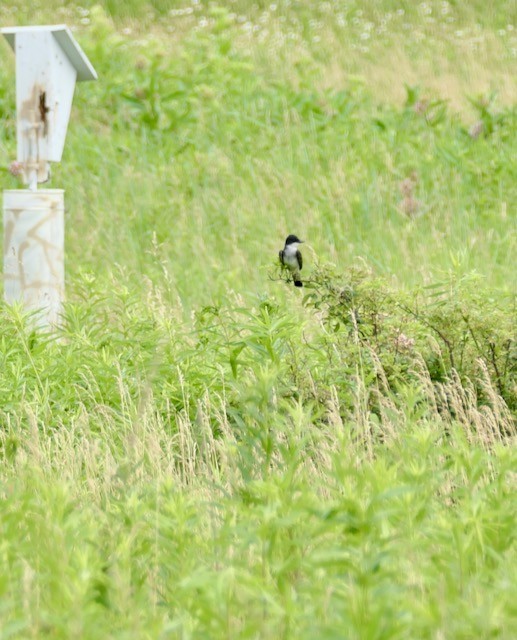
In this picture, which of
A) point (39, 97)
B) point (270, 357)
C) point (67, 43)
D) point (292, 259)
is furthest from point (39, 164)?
point (270, 357)

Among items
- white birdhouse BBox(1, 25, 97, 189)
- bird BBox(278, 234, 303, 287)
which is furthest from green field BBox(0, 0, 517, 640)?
white birdhouse BBox(1, 25, 97, 189)

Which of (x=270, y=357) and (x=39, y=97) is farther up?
(x=39, y=97)

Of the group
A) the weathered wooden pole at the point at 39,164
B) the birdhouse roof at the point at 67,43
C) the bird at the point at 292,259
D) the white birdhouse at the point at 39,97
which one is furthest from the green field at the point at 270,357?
the birdhouse roof at the point at 67,43

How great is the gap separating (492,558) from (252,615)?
918 mm

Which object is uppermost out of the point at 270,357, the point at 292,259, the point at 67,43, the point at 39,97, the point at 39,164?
the point at 67,43

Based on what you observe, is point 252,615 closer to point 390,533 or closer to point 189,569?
point 189,569

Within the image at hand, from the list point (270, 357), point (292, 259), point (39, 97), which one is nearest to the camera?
point (270, 357)

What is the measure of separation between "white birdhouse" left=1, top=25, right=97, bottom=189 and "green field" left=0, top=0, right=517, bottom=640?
2.62 ft

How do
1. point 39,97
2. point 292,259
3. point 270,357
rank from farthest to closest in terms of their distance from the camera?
point 39,97, point 292,259, point 270,357

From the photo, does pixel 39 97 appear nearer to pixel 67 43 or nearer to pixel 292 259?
pixel 67 43

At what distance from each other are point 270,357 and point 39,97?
3.01m

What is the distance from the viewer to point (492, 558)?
11.2 feet

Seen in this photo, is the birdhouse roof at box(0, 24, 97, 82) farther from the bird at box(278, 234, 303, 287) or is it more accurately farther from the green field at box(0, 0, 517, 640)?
the bird at box(278, 234, 303, 287)

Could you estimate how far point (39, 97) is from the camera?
282 inches
